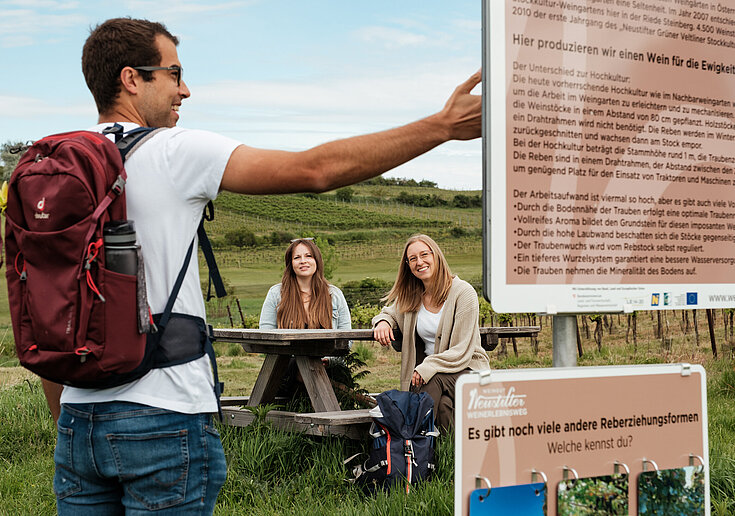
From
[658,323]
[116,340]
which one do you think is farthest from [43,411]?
[658,323]

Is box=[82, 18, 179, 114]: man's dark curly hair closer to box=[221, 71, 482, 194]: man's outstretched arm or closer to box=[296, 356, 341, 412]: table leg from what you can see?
box=[221, 71, 482, 194]: man's outstretched arm

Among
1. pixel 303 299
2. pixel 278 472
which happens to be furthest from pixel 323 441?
pixel 303 299

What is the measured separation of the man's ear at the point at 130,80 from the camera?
74.3 inches

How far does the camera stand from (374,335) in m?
5.69

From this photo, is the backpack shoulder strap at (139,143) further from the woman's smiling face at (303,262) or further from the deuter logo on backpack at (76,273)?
the woman's smiling face at (303,262)

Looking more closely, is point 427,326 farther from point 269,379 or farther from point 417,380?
point 269,379

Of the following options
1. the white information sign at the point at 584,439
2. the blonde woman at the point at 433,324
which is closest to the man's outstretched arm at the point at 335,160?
the white information sign at the point at 584,439

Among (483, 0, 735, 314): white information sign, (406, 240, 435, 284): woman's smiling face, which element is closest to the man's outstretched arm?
(483, 0, 735, 314): white information sign

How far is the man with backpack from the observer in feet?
5.67

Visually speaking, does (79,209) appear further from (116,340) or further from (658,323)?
(658,323)

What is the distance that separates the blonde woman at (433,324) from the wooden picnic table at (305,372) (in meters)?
0.21

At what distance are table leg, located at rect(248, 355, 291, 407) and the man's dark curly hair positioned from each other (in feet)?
13.5

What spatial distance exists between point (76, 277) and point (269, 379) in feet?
14.1

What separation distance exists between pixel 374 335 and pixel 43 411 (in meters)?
3.07
